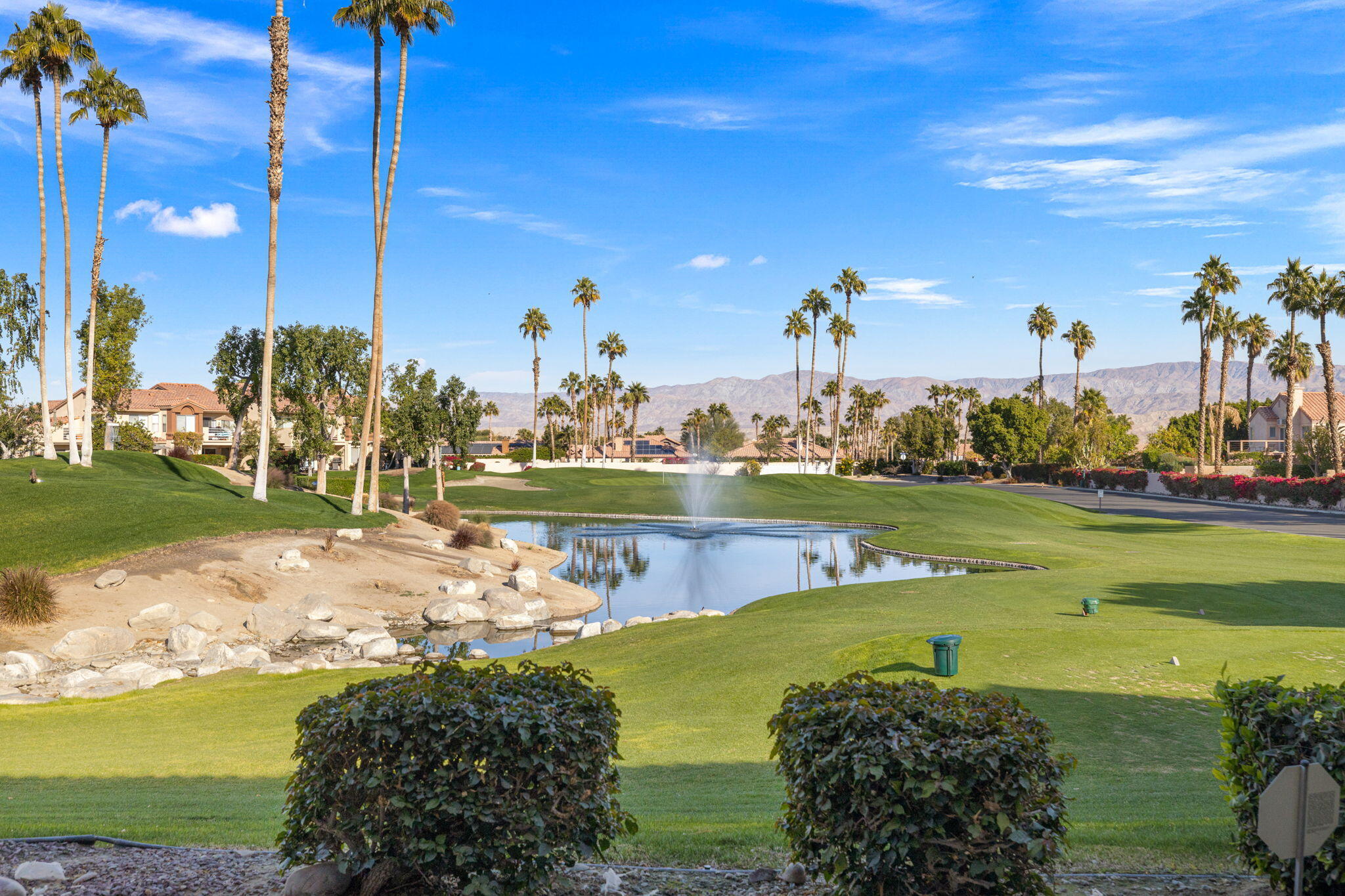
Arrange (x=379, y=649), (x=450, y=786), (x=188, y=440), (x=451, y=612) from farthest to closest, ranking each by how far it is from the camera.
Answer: (x=188, y=440) → (x=451, y=612) → (x=379, y=649) → (x=450, y=786)

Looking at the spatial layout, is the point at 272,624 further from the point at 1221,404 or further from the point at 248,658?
the point at 1221,404

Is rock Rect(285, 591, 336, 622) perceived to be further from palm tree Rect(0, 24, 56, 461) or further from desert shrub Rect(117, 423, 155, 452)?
desert shrub Rect(117, 423, 155, 452)

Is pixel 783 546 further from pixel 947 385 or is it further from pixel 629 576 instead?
pixel 947 385

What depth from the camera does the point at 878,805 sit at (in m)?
4.27

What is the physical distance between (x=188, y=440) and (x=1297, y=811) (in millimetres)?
97661

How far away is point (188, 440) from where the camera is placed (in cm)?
8762

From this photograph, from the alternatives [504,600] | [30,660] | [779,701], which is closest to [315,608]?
[504,600]

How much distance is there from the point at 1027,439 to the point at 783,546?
6695cm

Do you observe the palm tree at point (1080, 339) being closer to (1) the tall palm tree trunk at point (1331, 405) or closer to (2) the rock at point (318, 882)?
(1) the tall palm tree trunk at point (1331, 405)

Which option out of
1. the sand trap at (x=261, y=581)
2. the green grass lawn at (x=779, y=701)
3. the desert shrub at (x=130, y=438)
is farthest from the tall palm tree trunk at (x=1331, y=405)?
the desert shrub at (x=130, y=438)

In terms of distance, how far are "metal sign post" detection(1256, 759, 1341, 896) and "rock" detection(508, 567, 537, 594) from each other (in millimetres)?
25419

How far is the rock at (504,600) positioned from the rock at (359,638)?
430cm

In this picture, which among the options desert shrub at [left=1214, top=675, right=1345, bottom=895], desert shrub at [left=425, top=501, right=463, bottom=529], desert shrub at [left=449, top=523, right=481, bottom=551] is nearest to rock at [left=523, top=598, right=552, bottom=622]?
desert shrub at [left=449, top=523, right=481, bottom=551]

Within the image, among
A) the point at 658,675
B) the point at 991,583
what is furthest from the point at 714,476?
the point at 658,675
